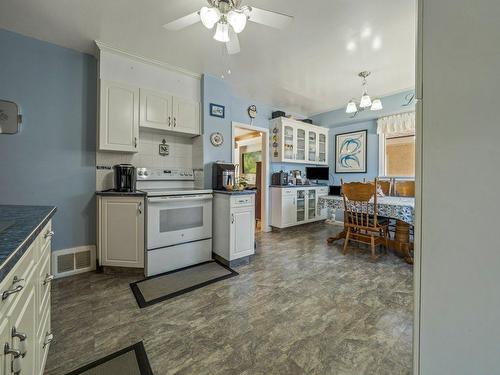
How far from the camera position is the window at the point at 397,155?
13.0 ft

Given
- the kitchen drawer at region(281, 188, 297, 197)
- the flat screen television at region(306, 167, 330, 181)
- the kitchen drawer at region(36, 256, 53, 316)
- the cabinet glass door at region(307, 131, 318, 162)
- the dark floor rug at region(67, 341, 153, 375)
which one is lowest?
the dark floor rug at region(67, 341, 153, 375)

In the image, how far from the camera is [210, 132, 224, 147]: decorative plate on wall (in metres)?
3.01

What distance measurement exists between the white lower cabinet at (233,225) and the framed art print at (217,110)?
3.86ft

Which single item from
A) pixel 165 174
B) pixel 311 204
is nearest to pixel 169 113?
pixel 165 174

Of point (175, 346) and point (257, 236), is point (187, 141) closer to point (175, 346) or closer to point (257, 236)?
point (257, 236)

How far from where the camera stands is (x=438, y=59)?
660 mm

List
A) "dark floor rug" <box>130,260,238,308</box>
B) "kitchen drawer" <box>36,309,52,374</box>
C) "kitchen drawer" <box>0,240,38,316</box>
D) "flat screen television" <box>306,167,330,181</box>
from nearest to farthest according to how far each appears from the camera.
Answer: "kitchen drawer" <box>0,240,38,316</box> < "kitchen drawer" <box>36,309,52,374</box> < "dark floor rug" <box>130,260,238,308</box> < "flat screen television" <box>306,167,330,181</box>

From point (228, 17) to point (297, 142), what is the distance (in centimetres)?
319

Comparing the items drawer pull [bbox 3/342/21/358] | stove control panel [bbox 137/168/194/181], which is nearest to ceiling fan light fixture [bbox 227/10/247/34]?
drawer pull [bbox 3/342/21/358]

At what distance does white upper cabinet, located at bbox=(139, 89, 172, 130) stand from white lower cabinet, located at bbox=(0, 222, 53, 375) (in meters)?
1.73

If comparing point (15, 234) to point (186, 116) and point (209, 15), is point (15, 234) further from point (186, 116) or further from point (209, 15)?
point (186, 116)

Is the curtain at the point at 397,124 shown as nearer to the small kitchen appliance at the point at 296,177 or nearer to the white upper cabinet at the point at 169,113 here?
the small kitchen appliance at the point at 296,177

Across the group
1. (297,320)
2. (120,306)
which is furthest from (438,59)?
(120,306)

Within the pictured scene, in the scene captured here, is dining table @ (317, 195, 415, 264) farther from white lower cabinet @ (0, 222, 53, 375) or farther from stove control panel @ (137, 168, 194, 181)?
white lower cabinet @ (0, 222, 53, 375)
